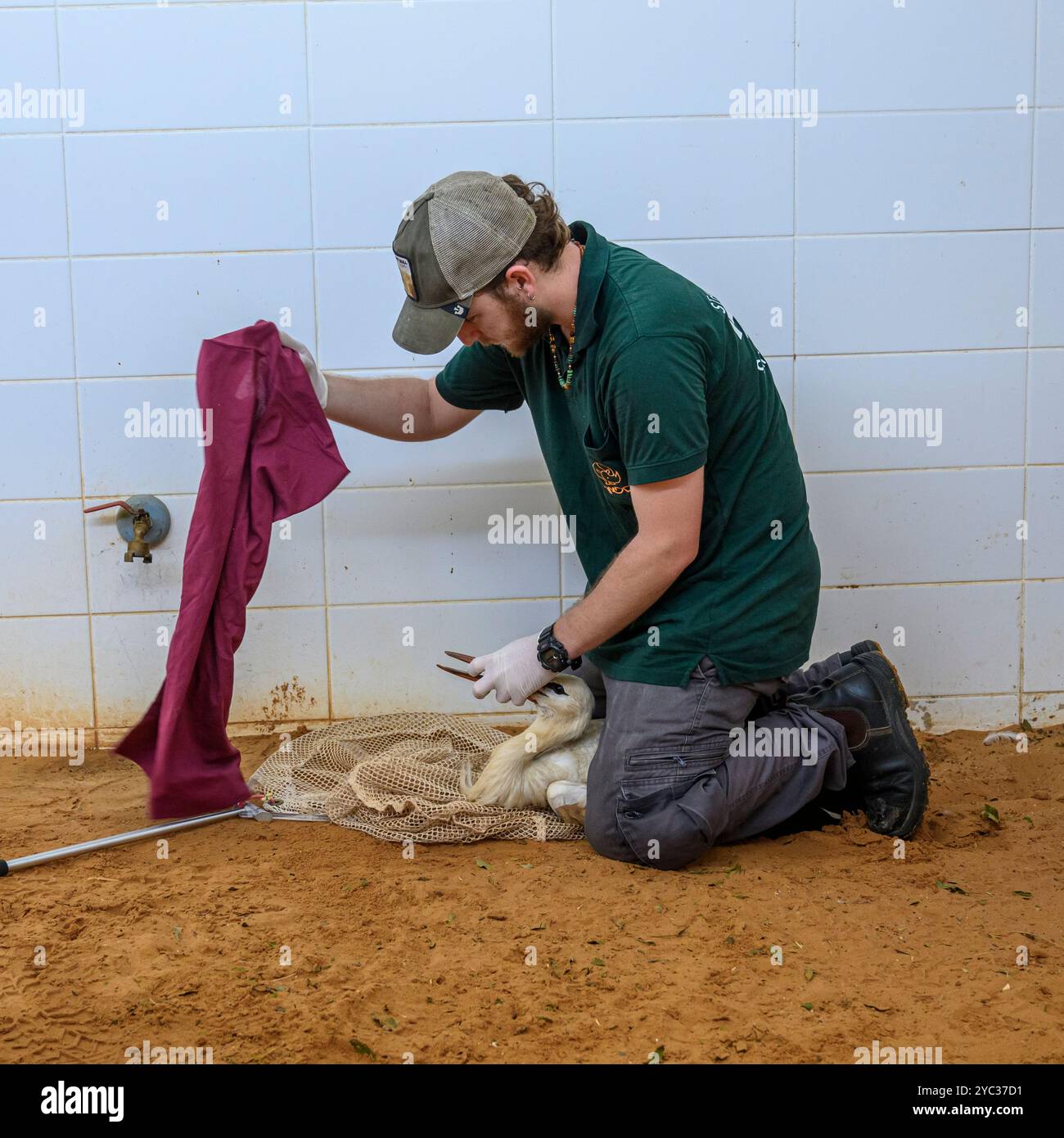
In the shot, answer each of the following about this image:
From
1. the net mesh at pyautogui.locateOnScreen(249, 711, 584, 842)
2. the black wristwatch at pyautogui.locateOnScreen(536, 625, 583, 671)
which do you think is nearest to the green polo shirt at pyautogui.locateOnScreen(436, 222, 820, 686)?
the black wristwatch at pyautogui.locateOnScreen(536, 625, 583, 671)

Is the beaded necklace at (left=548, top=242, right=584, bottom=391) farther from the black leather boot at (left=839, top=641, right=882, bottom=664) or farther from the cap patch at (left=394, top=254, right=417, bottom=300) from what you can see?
the black leather boot at (left=839, top=641, right=882, bottom=664)

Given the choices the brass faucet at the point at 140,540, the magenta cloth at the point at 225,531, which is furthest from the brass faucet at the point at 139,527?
the magenta cloth at the point at 225,531

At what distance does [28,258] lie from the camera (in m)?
2.52

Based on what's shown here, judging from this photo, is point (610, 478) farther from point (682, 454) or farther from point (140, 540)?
point (140, 540)

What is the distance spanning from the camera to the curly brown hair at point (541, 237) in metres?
1.94

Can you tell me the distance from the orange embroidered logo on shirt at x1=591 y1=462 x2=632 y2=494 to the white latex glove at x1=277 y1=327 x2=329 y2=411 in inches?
23.8

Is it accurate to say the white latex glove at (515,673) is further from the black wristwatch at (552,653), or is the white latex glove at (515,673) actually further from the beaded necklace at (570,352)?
the beaded necklace at (570,352)

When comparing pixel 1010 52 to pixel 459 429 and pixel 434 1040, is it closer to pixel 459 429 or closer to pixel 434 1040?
pixel 459 429

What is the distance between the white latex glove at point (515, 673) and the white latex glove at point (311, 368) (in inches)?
25.5

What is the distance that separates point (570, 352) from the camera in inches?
79.5

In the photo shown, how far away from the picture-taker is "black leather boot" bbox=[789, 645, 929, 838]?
2080 mm

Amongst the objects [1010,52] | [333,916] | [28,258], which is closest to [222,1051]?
[333,916]

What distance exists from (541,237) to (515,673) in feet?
2.72

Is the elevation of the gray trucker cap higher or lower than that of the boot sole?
higher
